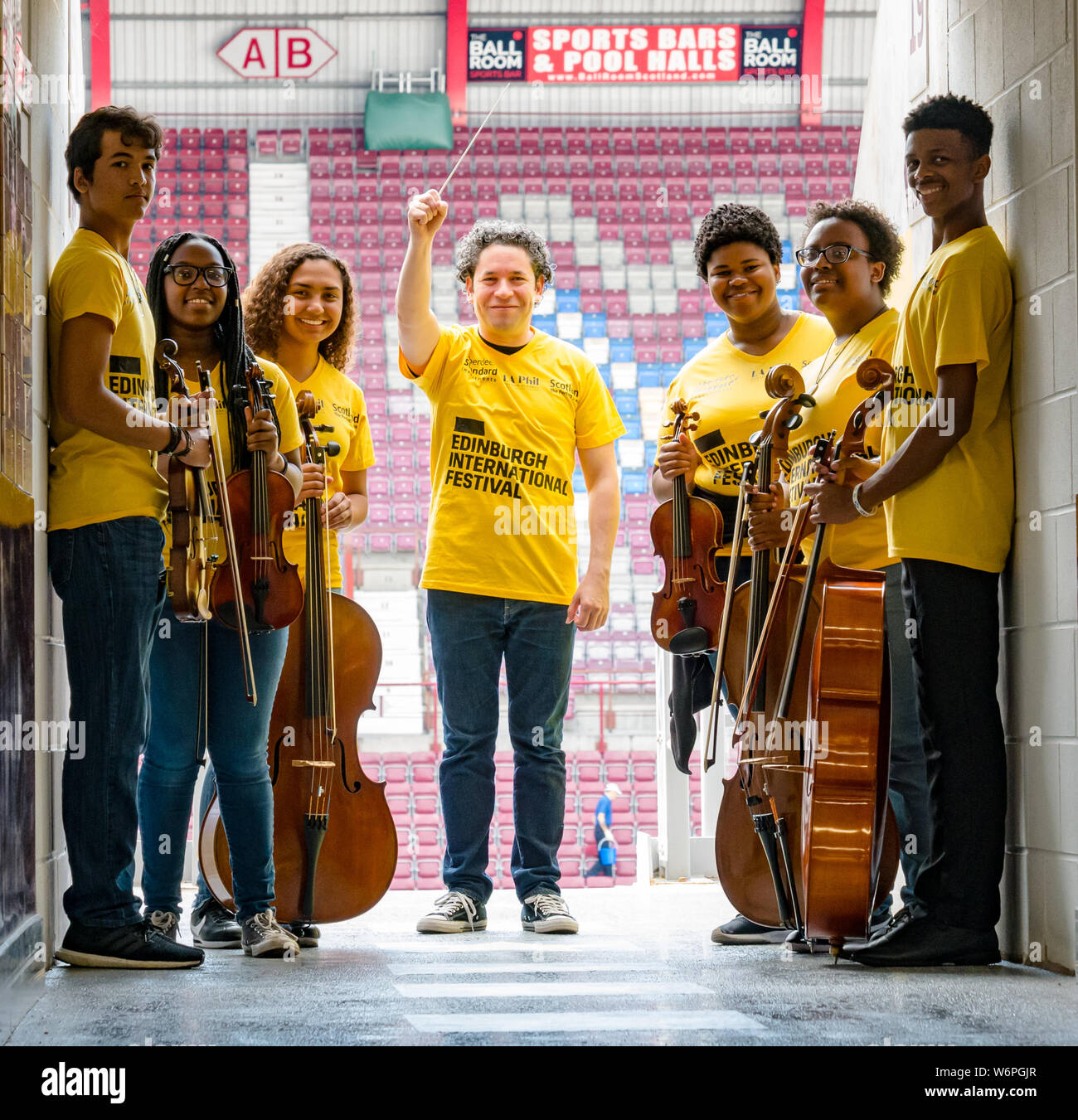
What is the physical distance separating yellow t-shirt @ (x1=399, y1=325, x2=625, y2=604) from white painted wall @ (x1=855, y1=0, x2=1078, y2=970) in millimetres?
887

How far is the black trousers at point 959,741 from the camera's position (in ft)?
6.73

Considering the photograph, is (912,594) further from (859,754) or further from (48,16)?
(48,16)

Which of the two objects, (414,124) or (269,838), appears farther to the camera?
(414,124)

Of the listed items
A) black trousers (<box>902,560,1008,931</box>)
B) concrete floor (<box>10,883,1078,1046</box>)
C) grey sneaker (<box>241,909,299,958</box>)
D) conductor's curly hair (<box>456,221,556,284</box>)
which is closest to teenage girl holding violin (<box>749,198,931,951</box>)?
black trousers (<box>902,560,1008,931</box>)

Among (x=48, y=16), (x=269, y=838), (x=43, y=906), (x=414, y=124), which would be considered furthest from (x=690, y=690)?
(x=414, y=124)

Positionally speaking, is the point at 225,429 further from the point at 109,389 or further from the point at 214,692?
the point at 214,692

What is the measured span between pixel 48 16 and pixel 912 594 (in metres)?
1.72

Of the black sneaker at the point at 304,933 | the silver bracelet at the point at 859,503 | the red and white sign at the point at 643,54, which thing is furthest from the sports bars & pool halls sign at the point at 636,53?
the black sneaker at the point at 304,933

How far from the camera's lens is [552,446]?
2771 millimetres

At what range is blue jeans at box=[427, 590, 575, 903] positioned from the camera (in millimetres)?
2664

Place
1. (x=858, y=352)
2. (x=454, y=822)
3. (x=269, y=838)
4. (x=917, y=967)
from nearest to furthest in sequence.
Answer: (x=917, y=967), (x=269, y=838), (x=858, y=352), (x=454, y=822)

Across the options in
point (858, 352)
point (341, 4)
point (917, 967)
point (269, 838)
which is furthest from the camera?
point (341, 4)

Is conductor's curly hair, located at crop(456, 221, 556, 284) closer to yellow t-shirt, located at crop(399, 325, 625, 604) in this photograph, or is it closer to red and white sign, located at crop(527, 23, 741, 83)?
yellow t-shirt, located at crop(399, 325, 625, 604)

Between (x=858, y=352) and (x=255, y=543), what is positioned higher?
(x=858, y=352)
